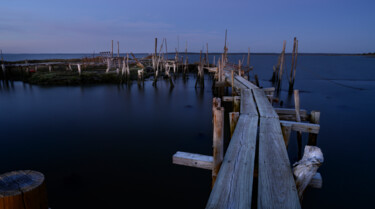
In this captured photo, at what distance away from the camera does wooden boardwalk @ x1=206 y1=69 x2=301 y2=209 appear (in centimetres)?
233

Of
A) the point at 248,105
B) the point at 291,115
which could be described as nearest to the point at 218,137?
the point at 248,105

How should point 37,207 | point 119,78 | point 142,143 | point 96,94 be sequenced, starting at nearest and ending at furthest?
point 37,207, point 142,143, point 96,94, point 119,78

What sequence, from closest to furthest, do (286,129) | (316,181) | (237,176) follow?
(316,181) → (237,176) → (286,129)

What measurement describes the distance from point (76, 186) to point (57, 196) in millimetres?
453

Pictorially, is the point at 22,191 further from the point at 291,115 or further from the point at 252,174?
the point at 291,115

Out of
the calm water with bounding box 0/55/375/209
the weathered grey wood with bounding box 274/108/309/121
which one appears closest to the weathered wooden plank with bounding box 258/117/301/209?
the calm water with bounding box 0/55/375/209

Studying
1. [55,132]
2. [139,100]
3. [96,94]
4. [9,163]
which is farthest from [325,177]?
[96,94]

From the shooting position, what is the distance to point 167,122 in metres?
10.6

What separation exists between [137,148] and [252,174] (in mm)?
5433

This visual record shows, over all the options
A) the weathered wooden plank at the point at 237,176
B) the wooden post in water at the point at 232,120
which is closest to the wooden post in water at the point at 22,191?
the weathered wooden plank at the point at 237,176

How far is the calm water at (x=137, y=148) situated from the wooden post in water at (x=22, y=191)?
11.9 ft

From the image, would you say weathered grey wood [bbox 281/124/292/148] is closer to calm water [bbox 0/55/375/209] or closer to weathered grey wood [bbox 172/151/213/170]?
calm water [bbox 0/55/375/209]

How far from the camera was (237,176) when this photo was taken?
9.16 ft

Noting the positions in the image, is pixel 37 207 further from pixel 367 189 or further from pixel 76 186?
pixel 367 189
